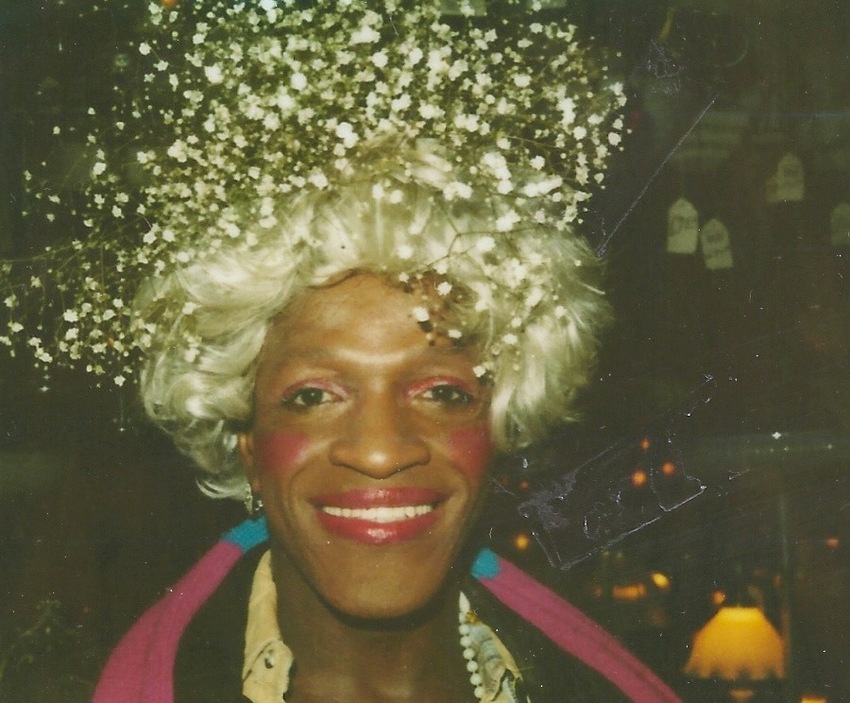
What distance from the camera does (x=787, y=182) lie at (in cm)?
213

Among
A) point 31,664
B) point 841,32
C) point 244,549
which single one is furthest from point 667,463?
point 31,664

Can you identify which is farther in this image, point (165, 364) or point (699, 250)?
point (699, 250)

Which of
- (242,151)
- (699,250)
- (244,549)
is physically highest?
(242,151)

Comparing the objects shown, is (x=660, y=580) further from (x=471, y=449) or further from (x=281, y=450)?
(x=281, y=450)

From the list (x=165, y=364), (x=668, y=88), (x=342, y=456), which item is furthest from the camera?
(x=668, y=88)

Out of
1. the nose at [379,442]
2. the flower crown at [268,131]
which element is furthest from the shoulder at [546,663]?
the flower crown at [268,131]

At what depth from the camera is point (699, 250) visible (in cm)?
209

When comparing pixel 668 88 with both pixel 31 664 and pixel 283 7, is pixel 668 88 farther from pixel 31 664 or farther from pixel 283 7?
pixel 31 664

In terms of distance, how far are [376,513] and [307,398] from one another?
0.27m

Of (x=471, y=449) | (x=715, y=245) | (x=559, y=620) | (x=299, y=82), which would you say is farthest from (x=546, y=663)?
(x=299, y=82)

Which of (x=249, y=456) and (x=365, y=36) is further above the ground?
(x=365, y=36)

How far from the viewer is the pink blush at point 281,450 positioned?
5.99 ft

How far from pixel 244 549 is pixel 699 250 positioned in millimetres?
1221

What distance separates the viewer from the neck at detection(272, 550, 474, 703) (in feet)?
6.23
